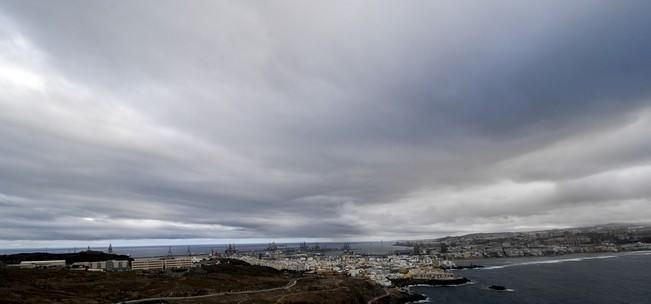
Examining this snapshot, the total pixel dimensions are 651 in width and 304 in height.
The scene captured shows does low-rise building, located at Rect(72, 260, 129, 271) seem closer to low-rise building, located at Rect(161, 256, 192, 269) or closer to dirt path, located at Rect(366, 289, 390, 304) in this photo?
low-rise building, located at Rect(161, 256, 192, 269)

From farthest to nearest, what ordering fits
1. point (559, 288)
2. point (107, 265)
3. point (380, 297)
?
point (107, 265) → point (559, 288) → point (380, 297)

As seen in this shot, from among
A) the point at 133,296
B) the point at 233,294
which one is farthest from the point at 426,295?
the point at 133,296

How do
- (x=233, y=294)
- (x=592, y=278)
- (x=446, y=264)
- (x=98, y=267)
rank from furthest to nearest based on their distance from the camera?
(x=446, y=264) → (x=98, y=267) → (x=592, y=278) → (x=233, y=294)

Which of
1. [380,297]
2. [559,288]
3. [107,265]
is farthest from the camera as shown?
[107,265]

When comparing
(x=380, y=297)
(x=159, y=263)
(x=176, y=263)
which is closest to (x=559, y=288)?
(x=380, y=297)

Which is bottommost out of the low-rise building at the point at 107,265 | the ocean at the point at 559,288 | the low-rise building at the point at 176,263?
the ocean at the point at 559,288

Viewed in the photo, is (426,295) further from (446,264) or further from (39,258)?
(39,258)

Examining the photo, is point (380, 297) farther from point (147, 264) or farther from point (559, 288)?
point (147, 264)

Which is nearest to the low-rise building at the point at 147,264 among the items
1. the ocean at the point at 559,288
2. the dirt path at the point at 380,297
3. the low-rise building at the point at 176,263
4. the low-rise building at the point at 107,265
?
the low-rise building at the point at 176,263

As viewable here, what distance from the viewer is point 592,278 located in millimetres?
119625

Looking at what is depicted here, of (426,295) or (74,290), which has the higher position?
(74,290)

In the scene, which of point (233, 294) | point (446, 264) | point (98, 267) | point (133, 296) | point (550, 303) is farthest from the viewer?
point (446, 264)

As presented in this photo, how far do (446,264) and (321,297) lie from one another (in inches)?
4677

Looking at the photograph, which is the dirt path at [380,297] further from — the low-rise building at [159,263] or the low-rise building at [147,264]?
the low-rise building at [147,264]
